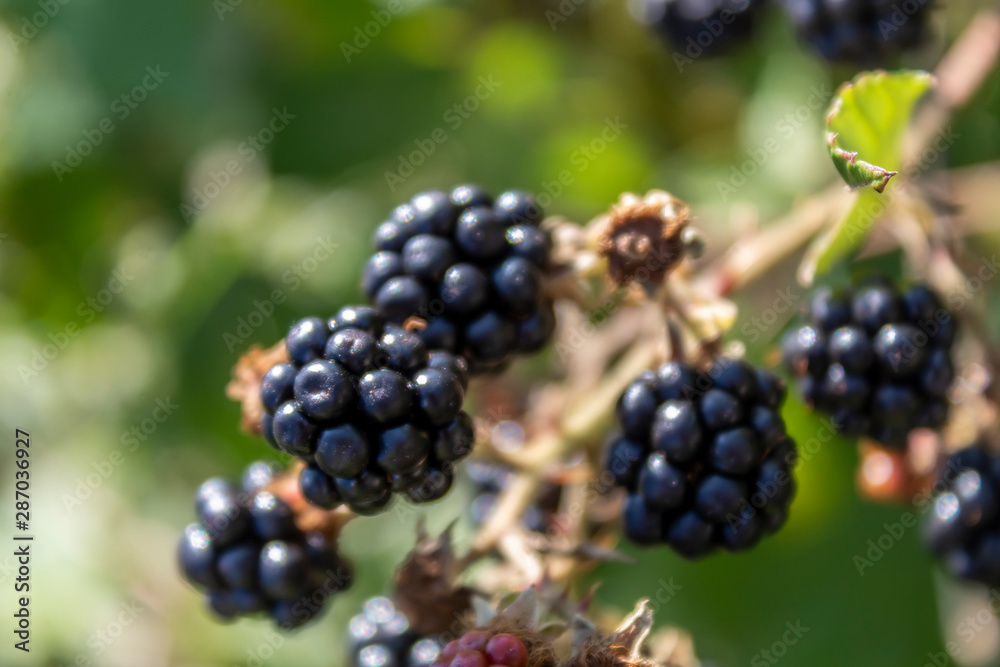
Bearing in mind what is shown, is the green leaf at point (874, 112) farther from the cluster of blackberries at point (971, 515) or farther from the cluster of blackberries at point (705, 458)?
the cluster of blackberries at point (971, 515)

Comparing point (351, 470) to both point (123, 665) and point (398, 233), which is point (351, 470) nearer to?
point (398, 233)

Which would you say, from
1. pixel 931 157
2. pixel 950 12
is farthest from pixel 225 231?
pixel 950 12

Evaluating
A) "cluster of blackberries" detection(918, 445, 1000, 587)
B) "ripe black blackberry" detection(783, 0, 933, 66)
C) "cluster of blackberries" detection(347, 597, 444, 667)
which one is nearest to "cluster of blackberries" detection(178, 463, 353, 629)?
"cluster of blackberries" detection(347, 597, 444, 667)

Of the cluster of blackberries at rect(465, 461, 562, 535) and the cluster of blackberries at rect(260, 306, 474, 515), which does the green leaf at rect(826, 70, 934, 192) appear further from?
the cluster of blackberries at rect(465, 461, 562, 535)

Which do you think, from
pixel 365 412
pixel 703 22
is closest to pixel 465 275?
pixel 365 412

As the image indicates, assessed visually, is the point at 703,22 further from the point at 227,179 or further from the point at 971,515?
the point at 227,179

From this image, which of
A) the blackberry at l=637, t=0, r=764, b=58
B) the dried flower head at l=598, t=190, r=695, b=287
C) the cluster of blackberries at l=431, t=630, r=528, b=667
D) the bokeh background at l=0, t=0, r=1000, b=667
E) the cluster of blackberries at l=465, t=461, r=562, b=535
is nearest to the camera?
the cluster of blackberries at l=431, t=630, r=528, b=667
